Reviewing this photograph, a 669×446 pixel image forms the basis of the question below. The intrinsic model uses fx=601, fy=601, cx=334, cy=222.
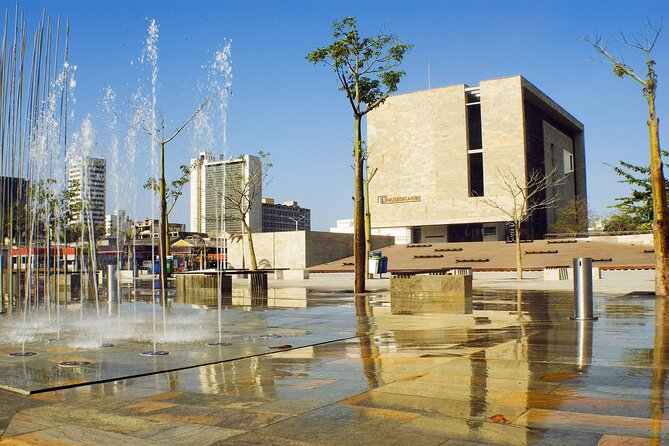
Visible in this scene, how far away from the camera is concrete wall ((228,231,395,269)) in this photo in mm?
47781

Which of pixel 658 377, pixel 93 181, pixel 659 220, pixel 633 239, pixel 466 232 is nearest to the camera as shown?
pixel 658 377

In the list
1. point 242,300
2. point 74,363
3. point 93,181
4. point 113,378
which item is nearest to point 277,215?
point 93,181

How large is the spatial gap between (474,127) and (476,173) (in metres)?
6.60

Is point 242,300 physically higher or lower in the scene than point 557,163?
lower

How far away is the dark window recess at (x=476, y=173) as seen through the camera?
78.1 meters

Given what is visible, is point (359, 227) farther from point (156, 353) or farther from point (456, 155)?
point (456, 155)

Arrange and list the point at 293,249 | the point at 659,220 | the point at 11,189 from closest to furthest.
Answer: the point at 11,189
the point at 659,220
the point at 293,249

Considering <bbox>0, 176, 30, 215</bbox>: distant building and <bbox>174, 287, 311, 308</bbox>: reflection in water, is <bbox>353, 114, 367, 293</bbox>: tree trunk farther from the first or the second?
<bbox>0, 176, 30, 215</bbox>: distant building

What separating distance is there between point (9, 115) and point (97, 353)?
7.57 m

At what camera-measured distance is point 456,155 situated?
76.5 metres

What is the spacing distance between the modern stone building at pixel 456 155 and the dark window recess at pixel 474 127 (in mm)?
134

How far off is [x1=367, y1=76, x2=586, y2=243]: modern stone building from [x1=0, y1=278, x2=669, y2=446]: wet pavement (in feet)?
215

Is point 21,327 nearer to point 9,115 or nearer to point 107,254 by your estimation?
point 9,115

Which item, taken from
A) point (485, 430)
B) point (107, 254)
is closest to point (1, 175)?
point (485, 430)
